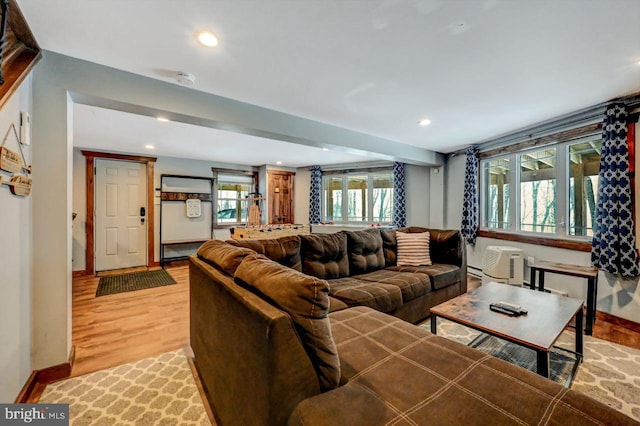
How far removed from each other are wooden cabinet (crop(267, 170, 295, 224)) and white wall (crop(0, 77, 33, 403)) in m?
4.91

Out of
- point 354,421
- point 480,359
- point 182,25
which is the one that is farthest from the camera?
point 182,25

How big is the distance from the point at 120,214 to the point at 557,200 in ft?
23.2

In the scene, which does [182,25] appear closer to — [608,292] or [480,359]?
[480,359]

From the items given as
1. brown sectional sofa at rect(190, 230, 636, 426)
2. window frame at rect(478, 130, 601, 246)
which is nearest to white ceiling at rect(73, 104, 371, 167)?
window frame at rect(478, 130, 601, 246)

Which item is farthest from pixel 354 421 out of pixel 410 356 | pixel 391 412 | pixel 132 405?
pixel 132 405

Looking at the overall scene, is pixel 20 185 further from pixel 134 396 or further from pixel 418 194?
pixel 418 194

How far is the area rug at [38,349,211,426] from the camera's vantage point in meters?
1.56

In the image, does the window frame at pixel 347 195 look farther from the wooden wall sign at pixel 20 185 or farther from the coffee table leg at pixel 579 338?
the wooden wall sign at pixel 20 185

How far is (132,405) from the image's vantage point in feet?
5.46

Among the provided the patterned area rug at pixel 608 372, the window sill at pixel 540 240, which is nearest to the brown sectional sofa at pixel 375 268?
the patterned area rug at pixel 608 372

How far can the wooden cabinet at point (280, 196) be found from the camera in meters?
6.66

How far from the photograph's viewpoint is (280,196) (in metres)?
6.84

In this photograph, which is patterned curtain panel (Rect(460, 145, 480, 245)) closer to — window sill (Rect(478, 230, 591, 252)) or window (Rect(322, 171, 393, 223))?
window sill (Rect(478, 230, 591, 252))

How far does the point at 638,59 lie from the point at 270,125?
3015 millimetres
